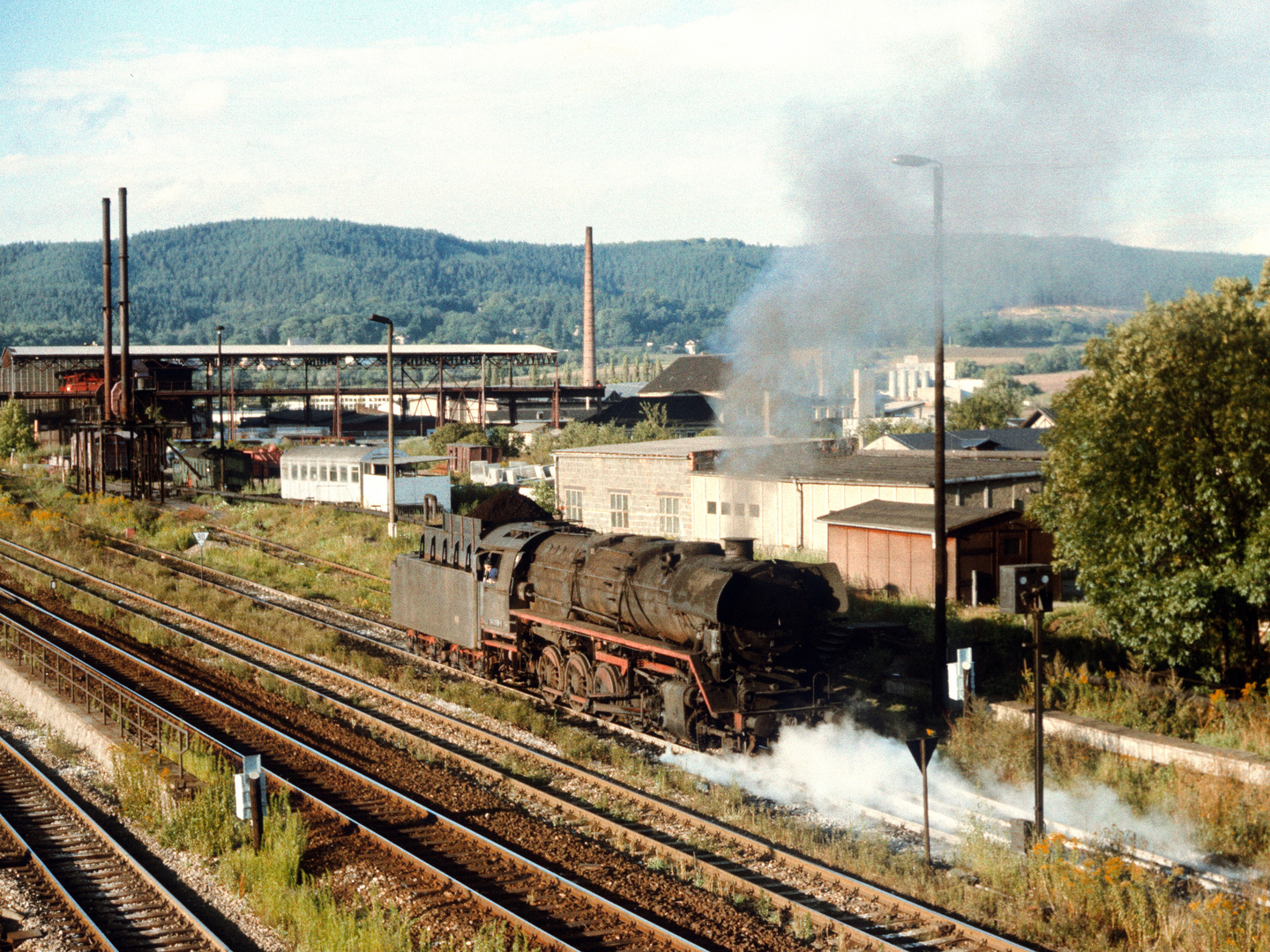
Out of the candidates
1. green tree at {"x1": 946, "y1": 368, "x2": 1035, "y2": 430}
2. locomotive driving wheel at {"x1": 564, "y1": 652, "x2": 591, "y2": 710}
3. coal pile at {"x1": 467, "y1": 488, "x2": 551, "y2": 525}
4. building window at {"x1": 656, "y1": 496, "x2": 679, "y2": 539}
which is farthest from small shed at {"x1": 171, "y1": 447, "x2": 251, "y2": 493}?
locomotive driving wheel at {"x1": 564, "y1": 652, "x2": 591, "y2": 710}

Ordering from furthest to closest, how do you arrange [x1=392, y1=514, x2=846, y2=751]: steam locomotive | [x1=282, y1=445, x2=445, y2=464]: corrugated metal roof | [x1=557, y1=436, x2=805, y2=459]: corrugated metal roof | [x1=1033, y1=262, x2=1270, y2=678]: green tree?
1. [x1=282, y1=445, x2=445, y2=464]: corrugated metal roof
2. [x1=557, y1=436, x2=805, y2=459]: corrugated metal roof
3. [x1=1033, y1=262, x2=1270, y2=678]: green tree
4. [x1=392, y1=514, x2=846, y2=751]: steam locomotive

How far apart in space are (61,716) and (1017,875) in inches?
690

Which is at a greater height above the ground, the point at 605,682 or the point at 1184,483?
the point at 1184,483

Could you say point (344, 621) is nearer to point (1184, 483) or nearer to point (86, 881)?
point (86, 881)

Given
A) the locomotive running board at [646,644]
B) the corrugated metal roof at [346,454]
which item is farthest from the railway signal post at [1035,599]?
the corrugated metal roof at [346,454]

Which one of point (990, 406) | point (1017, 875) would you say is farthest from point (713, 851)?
point (990, 406)

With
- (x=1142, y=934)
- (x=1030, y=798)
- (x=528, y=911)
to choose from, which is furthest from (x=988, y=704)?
(x=528, y=911)

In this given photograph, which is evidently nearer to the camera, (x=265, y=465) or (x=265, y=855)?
(x=265, y=855)

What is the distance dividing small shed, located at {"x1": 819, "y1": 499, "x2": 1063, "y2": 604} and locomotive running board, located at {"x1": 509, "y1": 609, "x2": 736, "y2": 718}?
11.8 meters

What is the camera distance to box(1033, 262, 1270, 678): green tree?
1803cm

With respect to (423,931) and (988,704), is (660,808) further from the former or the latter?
(988,704)

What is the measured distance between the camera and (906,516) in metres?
30.3

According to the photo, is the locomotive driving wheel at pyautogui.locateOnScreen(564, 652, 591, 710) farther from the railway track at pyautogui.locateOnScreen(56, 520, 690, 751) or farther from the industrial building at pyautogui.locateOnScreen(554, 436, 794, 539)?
the industrial building at pyautogui.locateOnScreen(554, 436, 794, 539)

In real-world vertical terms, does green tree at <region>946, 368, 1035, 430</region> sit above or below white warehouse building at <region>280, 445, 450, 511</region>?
above
